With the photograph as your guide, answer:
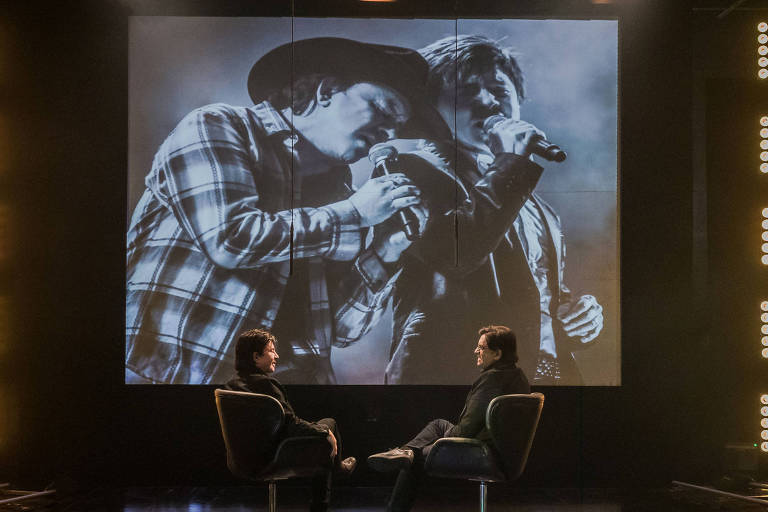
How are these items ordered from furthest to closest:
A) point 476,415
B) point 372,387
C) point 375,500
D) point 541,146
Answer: point 541,146
point 372,387
point 375,500
point 476,415

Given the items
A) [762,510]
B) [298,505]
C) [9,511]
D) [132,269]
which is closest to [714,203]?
[762,510]

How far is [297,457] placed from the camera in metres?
3.60

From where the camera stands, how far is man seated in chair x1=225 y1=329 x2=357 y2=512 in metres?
3.67

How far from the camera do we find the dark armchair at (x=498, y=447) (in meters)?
3.62

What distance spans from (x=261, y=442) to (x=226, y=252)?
6.37 feet

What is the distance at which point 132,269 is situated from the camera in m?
5.25

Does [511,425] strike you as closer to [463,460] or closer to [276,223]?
[463,460]

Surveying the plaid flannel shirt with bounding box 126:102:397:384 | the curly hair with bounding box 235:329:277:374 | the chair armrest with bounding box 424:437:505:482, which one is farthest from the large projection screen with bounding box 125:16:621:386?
the chair armrest with bounding box 424:437:505:482

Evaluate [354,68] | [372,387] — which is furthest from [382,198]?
[372,387]

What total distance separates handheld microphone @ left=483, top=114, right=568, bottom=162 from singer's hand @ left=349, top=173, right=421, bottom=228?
2.27 ft

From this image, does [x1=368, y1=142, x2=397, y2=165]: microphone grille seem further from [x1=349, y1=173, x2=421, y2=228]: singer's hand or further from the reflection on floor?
the reflection on floor

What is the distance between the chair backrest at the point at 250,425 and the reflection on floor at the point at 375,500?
1170 mm

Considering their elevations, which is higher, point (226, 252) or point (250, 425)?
point (226, 252)

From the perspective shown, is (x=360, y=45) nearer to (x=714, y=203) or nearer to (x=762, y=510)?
(x=714, y=203)
